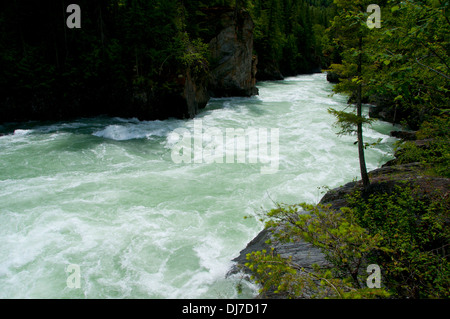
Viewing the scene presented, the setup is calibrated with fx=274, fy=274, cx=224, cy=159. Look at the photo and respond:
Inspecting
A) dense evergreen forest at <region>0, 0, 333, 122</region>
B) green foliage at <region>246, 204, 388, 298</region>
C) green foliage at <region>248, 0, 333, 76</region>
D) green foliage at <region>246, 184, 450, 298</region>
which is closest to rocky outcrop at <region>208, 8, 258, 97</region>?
dense evergreen forest at <region>0, 0, 333, 122</region>

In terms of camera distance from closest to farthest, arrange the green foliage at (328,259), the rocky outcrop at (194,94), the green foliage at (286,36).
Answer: the green foliage at (328,259) → the rocky outcrop at (194,94) → the green foliage at (286,36)

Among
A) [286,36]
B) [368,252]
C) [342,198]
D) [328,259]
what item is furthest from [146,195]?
[286,36]

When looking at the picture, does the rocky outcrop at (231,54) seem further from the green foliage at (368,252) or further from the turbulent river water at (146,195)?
the green foliage at (368,252)

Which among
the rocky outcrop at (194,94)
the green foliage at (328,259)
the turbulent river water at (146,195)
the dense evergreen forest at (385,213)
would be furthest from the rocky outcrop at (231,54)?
the green foliage at (328,259)

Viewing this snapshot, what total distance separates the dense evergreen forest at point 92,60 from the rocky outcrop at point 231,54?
8.81 m

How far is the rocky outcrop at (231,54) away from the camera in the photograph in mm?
28422

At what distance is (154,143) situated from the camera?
15.2 meters

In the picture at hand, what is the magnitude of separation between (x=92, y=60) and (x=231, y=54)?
1505cm

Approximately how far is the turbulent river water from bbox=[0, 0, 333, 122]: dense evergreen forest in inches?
61.5

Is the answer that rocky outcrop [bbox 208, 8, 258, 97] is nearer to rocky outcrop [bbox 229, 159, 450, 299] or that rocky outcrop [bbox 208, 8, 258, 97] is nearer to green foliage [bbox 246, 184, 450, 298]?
rocky outcrop [bbox 229, 159, 450, 299]

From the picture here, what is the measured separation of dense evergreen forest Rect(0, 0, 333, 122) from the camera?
17344mm

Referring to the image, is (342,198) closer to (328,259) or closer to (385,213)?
(385,213)

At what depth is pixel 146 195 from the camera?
9961mm

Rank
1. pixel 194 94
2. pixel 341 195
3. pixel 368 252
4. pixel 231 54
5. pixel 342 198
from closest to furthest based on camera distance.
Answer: pixel 368 252
pixel 342 198
pixel 341 195
pixel 194 94
pixel 231 54
